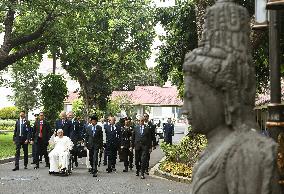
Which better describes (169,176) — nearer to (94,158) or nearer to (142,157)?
(142,157)

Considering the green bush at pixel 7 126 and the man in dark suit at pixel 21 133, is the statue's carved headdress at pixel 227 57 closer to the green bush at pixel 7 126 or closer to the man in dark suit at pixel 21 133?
the man in dark suit at pixel 21 133

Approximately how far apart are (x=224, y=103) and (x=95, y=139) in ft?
44.8

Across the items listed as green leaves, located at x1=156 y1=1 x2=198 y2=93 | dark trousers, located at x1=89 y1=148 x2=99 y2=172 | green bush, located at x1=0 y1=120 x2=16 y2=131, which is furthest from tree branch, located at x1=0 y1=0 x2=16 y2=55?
green bush, located at x1=0 y1=120 x2=16 y2=131

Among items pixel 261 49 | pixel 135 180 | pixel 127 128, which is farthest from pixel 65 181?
pixel 261 49

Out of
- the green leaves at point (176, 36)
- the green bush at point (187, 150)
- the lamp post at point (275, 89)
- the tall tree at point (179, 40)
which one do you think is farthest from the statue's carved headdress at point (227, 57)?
the green leaves at point (176, 36)

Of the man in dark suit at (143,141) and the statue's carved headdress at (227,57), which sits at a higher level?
the statue's carved headdress at (227,57)

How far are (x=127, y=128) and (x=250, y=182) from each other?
51.4ft

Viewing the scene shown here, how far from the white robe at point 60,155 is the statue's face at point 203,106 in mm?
13749

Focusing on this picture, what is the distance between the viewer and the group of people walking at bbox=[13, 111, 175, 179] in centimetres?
1536

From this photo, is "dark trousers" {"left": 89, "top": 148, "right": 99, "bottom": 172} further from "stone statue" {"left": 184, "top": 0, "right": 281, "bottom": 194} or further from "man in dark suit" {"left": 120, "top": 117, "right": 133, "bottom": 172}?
"stone statue" {"left": 184, "top": 0, "right": 281, "bottom": 194}

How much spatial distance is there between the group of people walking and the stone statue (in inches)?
495

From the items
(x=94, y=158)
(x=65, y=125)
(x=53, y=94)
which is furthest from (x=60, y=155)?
(x=53, y=94)

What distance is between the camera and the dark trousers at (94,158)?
15.6 metres

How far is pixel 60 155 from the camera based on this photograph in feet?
52.9
